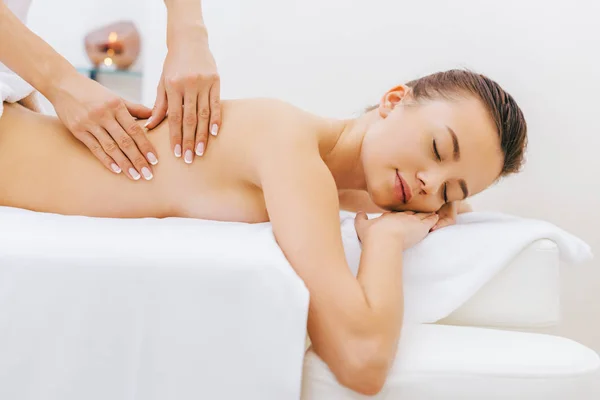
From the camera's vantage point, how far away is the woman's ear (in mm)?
1272

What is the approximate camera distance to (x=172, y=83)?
1.20 meters

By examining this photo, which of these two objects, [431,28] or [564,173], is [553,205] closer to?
[564,173]

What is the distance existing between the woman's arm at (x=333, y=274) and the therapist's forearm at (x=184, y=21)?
0.43 m

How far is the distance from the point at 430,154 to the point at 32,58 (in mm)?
784

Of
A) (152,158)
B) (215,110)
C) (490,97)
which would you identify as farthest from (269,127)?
(490,97)

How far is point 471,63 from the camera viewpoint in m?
2.04

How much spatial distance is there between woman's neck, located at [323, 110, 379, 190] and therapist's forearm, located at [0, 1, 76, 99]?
Answer: 535 millimetres

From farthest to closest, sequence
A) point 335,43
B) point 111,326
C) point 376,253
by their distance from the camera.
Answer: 1. point 335,43
2. point 376,253
3. point 111,326

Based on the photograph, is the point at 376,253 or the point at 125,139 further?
the point at 125,139

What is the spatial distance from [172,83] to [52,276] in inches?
19.7

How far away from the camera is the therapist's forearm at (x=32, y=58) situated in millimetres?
1188

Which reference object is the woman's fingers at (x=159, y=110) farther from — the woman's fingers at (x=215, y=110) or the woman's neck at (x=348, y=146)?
the woman's neck at (x=348, y=146)

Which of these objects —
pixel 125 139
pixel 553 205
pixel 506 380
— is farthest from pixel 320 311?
pixel 553 205

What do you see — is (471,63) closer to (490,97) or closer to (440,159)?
(490,97)
